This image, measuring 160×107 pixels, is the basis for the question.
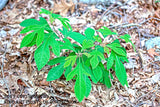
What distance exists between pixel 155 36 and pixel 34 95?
2368mm

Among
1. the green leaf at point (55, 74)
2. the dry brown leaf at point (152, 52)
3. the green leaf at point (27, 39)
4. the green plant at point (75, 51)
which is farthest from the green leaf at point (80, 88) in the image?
the dry brown leaf at point (152, 52)

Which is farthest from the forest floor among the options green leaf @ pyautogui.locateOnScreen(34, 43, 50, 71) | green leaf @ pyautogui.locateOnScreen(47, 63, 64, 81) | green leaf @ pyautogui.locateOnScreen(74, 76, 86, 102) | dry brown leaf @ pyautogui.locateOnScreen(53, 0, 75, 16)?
green leaf @ pyautogui.locateOnScreen(34, 43, 50, 71)

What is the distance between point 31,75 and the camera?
2068 millimetres

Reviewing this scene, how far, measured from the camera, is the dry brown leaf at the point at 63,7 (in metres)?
3.08

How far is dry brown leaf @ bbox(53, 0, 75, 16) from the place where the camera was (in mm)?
3079

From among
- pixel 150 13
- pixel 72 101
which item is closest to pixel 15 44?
pixel 72 101

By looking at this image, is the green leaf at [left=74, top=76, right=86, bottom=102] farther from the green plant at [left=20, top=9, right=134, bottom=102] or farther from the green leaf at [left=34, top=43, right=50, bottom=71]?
the green leaf at [left=34, top=43, right=50, bottom=71]

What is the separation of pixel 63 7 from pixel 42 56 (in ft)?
6.41

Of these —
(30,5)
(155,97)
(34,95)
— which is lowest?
(155,97)

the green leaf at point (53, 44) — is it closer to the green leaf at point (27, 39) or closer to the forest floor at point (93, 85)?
the green leaf at point (27, 39)

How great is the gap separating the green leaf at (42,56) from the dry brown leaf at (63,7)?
68.9 inches

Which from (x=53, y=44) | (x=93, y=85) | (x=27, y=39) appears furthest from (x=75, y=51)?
(x=93, y=85)

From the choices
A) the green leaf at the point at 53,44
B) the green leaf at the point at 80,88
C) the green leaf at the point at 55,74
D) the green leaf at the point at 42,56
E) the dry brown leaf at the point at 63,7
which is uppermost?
the dry brown leaf at the point at 63,7

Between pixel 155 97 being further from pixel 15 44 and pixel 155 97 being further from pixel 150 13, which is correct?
pixel 15 44
